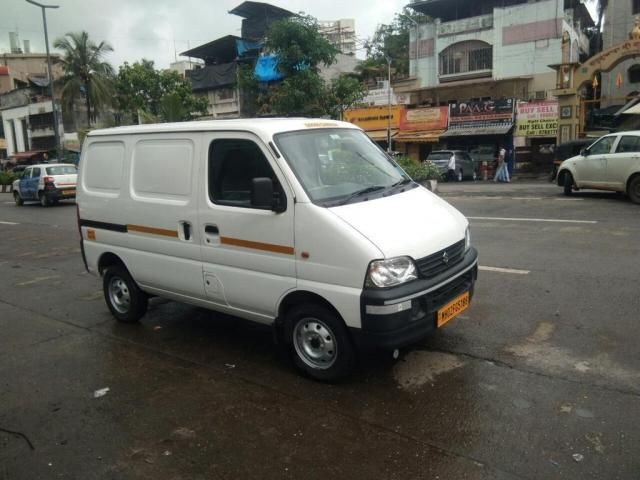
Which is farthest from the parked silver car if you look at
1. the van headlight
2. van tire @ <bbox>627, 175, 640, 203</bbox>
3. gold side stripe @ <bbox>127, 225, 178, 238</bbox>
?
the van headlight

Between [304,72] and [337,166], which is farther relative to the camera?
[304,72]

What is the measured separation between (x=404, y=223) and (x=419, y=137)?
29.9 m

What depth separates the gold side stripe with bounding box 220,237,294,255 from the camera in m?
3.99

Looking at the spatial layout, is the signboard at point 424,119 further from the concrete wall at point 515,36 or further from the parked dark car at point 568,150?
the parked dark car at point 568,150

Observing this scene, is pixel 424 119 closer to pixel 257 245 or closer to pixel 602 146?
pixel 602 146

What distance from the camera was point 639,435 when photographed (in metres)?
3.19

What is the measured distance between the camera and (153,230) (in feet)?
16.4

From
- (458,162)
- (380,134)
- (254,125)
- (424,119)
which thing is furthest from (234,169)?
(380,134)

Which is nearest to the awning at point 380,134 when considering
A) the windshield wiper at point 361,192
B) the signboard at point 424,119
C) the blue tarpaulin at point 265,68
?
the signboard at point 424,119

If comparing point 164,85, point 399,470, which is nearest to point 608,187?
point 399,470

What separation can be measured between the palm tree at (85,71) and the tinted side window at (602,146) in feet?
106

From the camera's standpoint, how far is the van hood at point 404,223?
367 cm

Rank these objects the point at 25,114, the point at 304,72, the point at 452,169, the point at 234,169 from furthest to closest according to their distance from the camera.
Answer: the point at 25,114
the point at 452,169
the point at 304,72
the point at 234,169

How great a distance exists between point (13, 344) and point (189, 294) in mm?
2003
